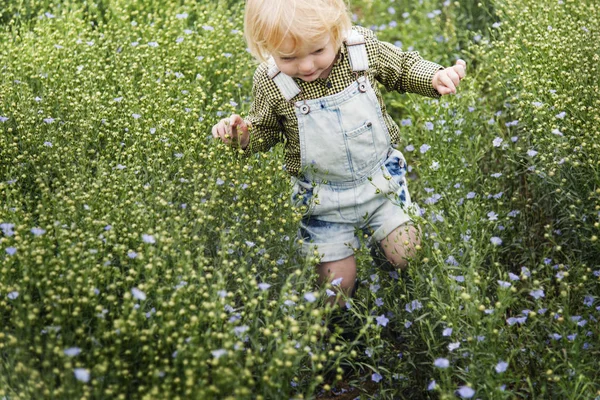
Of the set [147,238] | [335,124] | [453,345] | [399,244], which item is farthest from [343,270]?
[147,238]

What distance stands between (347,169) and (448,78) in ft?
1.83

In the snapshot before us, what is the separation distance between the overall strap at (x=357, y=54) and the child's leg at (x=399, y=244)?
687 millimetres

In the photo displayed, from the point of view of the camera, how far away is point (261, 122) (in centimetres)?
333

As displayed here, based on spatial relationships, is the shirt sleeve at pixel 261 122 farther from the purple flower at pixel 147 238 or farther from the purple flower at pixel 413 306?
the purple flower at pixel 413 306

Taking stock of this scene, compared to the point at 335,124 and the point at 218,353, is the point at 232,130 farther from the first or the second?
the point at 218,353

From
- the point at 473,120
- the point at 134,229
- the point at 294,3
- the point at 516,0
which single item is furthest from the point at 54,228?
the point at 516,0

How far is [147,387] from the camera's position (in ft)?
8.04

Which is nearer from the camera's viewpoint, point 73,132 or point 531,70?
point 73,132

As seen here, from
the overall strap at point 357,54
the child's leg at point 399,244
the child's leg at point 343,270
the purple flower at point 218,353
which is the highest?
the overall strap at point 357,54

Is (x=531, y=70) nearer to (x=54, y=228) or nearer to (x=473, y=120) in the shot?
(x=473, y=120)

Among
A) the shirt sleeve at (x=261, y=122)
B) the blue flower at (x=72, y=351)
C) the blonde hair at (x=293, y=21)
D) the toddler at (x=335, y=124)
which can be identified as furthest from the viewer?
the shirt sleeve at (x=261, y=122)

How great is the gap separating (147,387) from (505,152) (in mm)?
2520

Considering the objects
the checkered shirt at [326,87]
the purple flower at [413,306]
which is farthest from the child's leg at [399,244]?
the checkered shirt at [326,87]

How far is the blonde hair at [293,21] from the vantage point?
293 centimetres
